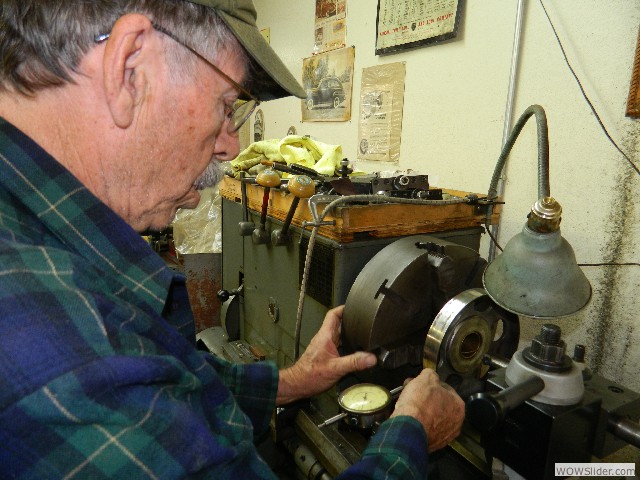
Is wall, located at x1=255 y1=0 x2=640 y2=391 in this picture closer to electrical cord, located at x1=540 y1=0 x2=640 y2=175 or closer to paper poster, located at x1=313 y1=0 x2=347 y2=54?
electrical cord, located at x1=540 y1=0 x2=640 y2=175

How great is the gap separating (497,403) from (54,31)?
793 millimetres

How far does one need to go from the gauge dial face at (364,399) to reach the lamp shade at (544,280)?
34 centimetres

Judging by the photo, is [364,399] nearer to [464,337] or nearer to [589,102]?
[464,337]

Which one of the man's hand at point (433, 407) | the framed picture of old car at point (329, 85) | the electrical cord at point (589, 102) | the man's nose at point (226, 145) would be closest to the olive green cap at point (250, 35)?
the man's nose at point (226, 145)

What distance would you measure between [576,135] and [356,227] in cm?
81

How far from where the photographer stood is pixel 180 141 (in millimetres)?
661

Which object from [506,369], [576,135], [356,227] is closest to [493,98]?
[576,135]

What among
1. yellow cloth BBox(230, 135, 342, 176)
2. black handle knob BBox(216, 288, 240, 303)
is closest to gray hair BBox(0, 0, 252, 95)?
yellow cloth BBox(230, 135, 342, 176)

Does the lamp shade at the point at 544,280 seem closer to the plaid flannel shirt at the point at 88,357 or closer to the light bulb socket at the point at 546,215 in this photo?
the light bulb socket at the point at 546,215

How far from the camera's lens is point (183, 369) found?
1.61ft

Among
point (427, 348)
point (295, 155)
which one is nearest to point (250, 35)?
point (427, 348)

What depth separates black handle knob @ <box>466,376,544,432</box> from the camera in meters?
0.64

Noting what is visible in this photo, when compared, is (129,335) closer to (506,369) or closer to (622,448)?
(506,369)

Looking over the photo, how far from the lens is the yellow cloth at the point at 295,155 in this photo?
5.07 feet
